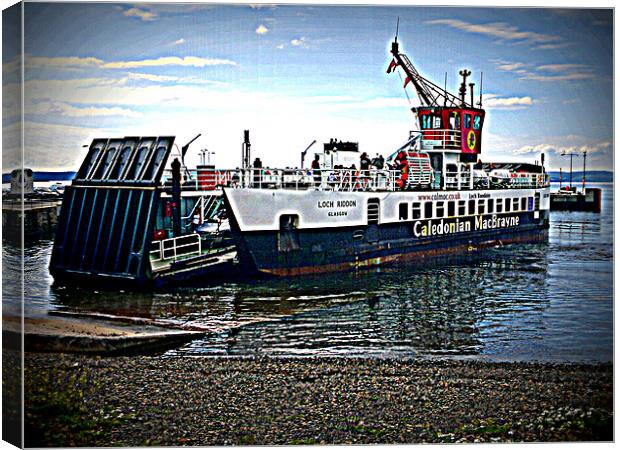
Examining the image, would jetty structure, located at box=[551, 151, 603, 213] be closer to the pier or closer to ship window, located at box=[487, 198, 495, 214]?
ship window, located at box=[487, 198, 495, 214]

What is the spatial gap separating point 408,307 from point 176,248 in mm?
3729

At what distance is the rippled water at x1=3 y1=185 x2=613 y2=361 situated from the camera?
9297 mm

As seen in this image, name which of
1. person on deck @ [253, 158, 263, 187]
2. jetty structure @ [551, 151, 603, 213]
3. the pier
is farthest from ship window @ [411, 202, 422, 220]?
the pier

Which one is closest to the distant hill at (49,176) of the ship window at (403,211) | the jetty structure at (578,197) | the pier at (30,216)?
the pier at (30,216)

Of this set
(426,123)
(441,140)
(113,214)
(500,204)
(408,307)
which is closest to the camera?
(408,307)

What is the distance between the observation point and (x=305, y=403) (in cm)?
804

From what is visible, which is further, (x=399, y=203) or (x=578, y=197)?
(x=399, y=203)

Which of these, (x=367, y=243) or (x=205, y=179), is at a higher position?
(x=205, y=179)

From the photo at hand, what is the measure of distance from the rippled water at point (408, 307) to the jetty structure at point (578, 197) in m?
0.27

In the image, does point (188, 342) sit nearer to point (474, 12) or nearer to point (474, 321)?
point (474, 321)

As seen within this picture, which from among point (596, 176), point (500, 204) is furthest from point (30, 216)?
point (500, 204)

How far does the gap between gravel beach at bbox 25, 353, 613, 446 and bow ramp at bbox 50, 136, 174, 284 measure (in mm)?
2629

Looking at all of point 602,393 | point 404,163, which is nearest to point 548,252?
point 404,163

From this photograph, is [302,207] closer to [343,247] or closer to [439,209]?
[343,247]
